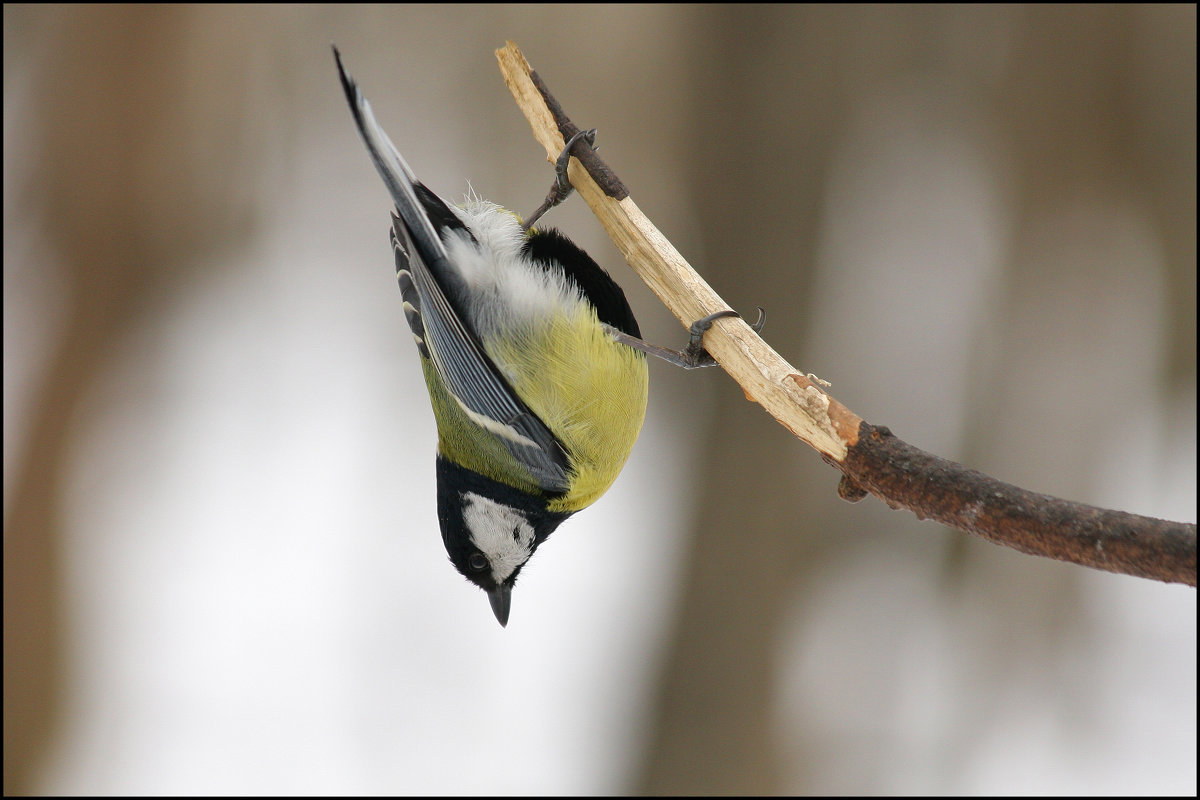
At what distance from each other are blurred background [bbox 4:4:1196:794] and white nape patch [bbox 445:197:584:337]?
51.8 inches

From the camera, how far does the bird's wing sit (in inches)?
51.6

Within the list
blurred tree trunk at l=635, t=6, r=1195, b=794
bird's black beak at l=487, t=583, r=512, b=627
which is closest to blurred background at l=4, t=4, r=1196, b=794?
blurred tree trunk at l=635, t=6, r=1195, b=794

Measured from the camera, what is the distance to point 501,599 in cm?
159

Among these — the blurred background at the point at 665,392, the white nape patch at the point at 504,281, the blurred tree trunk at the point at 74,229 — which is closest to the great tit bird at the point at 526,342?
the white nape patch at the point at 504,281

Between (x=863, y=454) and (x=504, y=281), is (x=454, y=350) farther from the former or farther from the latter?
(x=863, y=454)

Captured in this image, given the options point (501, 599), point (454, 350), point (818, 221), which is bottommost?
point (501, 599)

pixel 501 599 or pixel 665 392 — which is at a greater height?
pixel 665 392

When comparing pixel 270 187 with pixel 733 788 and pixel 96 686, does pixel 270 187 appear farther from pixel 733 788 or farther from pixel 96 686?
pixel 733 788

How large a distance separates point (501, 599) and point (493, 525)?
178 mm

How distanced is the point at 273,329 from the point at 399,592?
3.50 feet

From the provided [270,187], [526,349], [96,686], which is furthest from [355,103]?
[96,686]

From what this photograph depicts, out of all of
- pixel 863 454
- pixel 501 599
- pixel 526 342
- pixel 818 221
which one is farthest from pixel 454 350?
pixel 818 221

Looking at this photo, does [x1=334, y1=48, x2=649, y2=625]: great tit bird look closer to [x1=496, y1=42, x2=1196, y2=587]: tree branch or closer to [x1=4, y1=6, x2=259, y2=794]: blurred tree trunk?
[x1=496, y1=42, x2=1196, y2=587]: tree branch

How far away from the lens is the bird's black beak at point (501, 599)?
1585mm
